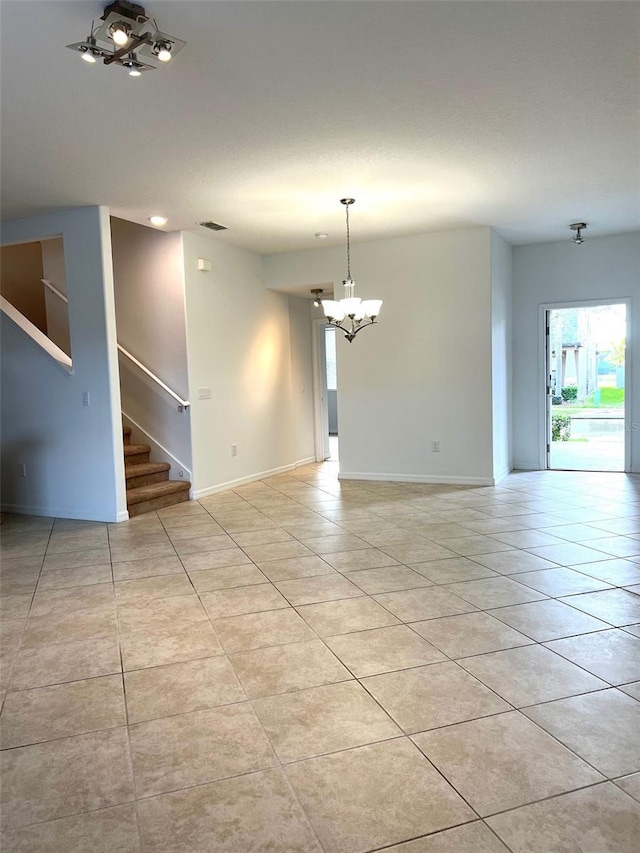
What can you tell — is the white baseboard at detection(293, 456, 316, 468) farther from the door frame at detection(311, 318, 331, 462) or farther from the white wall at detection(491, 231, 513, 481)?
the white wall at detection(491, 231, 513, 481)

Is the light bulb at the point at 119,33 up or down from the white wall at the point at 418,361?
up

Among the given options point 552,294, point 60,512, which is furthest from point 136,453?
point 552,294

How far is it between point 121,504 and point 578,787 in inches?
172

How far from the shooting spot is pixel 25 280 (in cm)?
724

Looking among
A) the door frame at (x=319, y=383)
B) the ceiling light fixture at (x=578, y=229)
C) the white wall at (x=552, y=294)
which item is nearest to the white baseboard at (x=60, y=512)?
the door frame at (x=319, y=383)

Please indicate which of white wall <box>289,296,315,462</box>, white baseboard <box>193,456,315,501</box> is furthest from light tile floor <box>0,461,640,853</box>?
white wall <box>289,296,315,462</box>

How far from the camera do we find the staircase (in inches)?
219

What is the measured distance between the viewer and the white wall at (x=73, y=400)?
16.8 feet

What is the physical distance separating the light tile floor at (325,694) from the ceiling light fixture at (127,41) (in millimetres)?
2598

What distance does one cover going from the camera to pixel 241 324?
692cm

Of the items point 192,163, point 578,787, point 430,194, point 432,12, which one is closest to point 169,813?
point 578,787

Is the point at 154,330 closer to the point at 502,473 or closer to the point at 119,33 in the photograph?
the point at 119,33

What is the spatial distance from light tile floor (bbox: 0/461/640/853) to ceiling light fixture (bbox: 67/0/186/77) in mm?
2598

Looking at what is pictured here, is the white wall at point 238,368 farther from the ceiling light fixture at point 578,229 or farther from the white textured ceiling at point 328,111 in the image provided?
the ceiling light fixture at point 578,229
